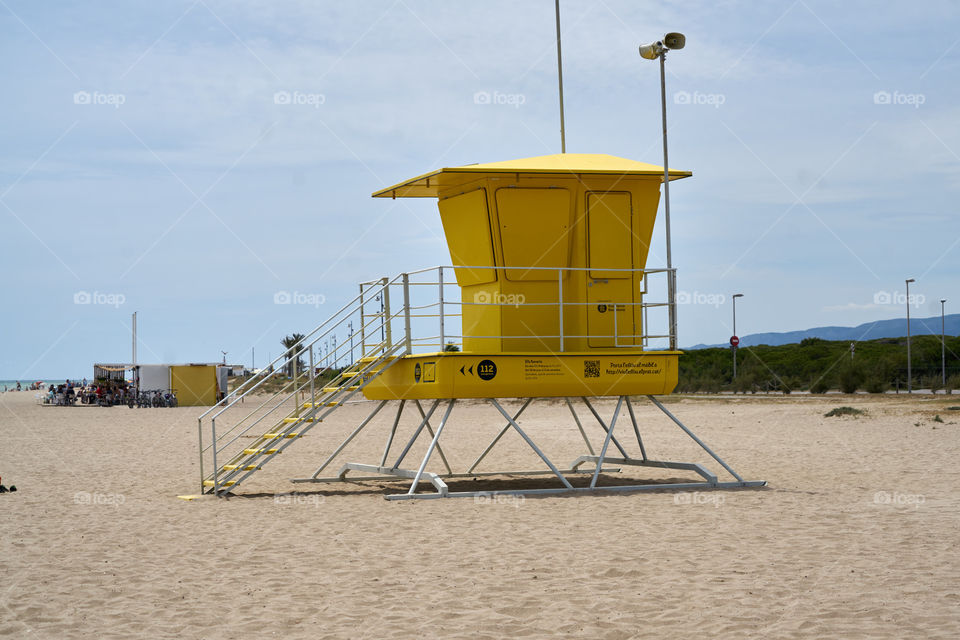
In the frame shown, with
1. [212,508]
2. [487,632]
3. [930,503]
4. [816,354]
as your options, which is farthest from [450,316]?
[816,354]

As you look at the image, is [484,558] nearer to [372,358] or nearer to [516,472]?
[372,358]

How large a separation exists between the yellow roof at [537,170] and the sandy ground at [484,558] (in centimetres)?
476

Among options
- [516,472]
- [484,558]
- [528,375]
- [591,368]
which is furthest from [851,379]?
[484,558]

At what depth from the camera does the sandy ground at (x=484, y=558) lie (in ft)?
25.4

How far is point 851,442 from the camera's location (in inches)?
969

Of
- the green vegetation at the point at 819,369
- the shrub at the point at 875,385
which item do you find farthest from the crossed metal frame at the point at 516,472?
the green vegetation at the point at 819,369

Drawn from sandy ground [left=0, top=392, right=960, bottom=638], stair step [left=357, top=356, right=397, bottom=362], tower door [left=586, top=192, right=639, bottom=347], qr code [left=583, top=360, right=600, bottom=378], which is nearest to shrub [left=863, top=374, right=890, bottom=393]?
sandy ground [left=0, top=392, right=960, bottom=638]

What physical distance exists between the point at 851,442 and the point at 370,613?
63.1 feet

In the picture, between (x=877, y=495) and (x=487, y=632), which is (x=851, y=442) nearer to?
(x=877, y=495)

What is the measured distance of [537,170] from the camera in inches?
592

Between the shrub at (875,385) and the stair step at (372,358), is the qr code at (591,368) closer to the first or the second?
the stair step at (372,358)

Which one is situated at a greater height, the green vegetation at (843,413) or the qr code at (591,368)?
the qr code at (591,368)

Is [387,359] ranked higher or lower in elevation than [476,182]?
lower

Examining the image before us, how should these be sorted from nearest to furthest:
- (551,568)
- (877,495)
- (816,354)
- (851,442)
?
(551,568) < (877,495) < (851,442) < (816,354)
